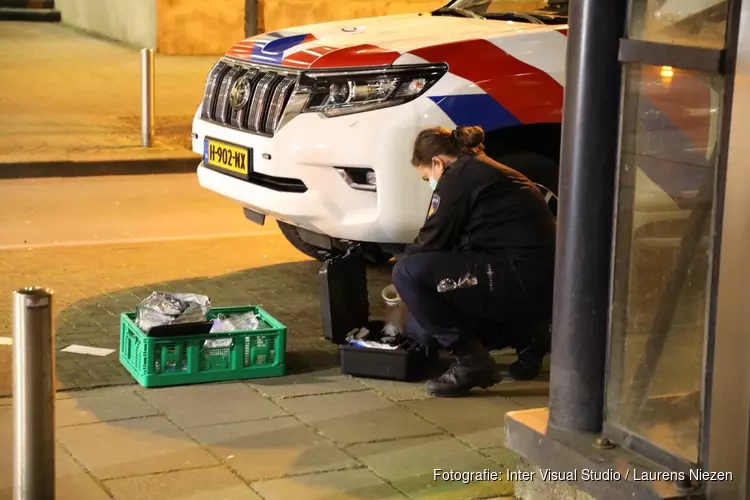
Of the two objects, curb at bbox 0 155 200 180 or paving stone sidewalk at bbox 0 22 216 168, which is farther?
paving stone sidewalk at bbox 0 22 216 168

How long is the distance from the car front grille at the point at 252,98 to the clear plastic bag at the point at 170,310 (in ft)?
4.10

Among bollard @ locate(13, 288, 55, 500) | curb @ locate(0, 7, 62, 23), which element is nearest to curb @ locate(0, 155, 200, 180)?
bollard @ locate(13, 288, 55, 500)

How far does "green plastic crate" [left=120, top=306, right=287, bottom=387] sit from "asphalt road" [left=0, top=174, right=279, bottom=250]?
9.95ft

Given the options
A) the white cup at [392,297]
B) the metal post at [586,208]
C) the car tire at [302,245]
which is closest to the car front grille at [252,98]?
the car tire at [302,245]

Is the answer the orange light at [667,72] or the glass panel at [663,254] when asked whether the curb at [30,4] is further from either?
the orange light at [667,72]

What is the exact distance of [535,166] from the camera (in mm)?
6648

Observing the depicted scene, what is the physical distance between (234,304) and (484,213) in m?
1.96

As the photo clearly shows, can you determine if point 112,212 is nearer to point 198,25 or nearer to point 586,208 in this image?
point 586,208

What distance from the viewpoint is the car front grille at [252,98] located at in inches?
270

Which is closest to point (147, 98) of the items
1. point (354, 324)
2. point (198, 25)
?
point (354, 324)

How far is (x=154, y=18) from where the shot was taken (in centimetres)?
1958

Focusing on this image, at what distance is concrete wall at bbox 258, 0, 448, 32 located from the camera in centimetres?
1998

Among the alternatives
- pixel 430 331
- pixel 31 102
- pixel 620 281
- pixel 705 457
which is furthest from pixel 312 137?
pixel 31 102

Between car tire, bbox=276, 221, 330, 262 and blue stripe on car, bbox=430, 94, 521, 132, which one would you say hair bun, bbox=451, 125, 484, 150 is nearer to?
blue stripe on car, bbox=430, 94, 521, 132
